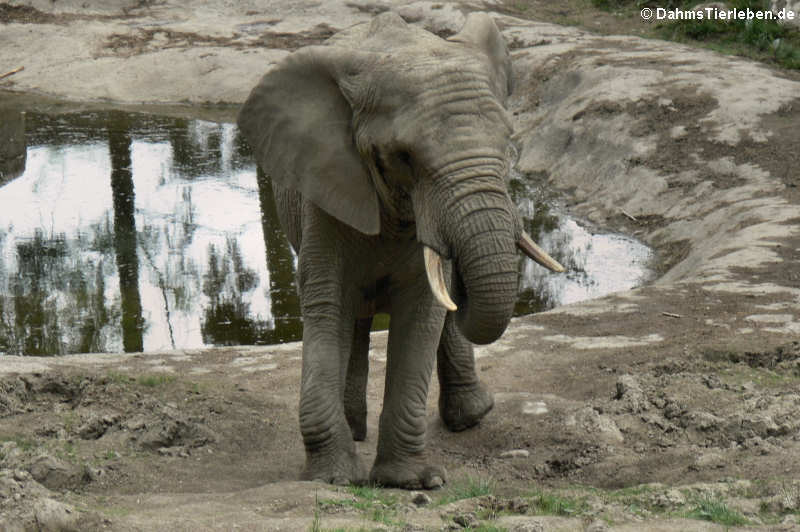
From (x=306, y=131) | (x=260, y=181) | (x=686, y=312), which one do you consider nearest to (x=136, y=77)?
(x=260, y=181)

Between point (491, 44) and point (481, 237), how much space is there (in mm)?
1274

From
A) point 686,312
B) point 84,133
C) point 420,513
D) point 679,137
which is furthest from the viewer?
point 84,133

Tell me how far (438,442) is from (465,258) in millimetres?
2228

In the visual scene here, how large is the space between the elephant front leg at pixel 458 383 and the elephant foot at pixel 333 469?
109cm

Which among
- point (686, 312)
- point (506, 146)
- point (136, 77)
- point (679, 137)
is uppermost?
point (136, 77)

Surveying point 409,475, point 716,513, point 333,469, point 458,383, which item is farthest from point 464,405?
point 716,513

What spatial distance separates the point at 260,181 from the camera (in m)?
15.4

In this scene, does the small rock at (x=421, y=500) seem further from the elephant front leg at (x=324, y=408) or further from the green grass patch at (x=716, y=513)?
the green grass patch at (x=716, y=513)

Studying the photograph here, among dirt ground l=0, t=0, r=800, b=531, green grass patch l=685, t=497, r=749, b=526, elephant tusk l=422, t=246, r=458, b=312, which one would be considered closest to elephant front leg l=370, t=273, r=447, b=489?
dirt ground l=0, t=0, r=800, b=531

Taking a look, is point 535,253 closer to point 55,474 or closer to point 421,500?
point 421,500

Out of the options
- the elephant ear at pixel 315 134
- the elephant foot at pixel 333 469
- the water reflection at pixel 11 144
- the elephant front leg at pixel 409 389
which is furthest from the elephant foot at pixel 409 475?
the water reflection at pixel 11 144

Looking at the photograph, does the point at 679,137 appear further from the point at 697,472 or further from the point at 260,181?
the point at 697,472

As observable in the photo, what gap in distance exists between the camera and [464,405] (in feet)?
20.5

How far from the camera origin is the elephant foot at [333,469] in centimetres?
518
